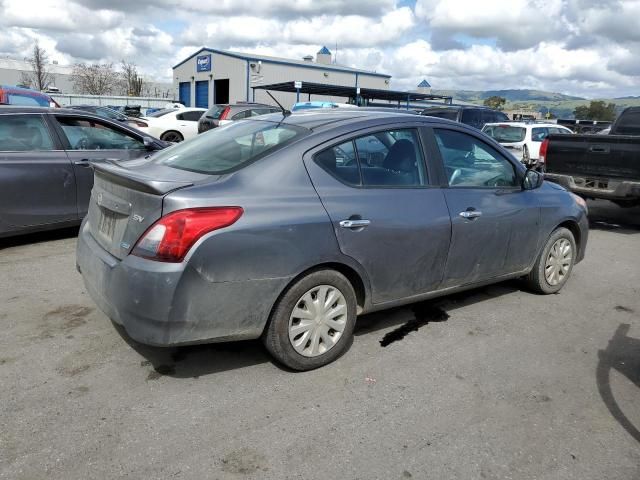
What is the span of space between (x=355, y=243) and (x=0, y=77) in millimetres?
86092

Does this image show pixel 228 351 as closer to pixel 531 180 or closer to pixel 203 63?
pixel 531 180

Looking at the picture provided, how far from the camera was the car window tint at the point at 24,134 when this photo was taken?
5824 millimetres

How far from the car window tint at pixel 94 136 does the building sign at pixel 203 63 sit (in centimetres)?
4216

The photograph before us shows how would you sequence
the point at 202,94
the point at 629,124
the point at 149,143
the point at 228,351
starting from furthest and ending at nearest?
the point at 202,94 → the point at 629,124 → the point at 149,143 → the point at 228,351

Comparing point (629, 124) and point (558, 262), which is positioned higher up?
point (629, 124)

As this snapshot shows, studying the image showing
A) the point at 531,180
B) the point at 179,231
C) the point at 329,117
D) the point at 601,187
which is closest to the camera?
the point at 179,231

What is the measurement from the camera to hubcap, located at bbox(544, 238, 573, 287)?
499 centimetres

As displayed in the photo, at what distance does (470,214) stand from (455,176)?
1.02 ft

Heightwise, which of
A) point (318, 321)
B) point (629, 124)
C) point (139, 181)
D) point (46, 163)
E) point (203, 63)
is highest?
point (203, 63)

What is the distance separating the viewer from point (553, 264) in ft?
16.5

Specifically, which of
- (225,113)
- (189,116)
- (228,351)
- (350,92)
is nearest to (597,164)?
(228,351)

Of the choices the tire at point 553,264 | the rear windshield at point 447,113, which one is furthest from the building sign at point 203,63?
the tire at point 553,264

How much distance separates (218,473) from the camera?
2.49 meters

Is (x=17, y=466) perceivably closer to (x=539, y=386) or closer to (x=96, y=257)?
(x=96, y=257)
